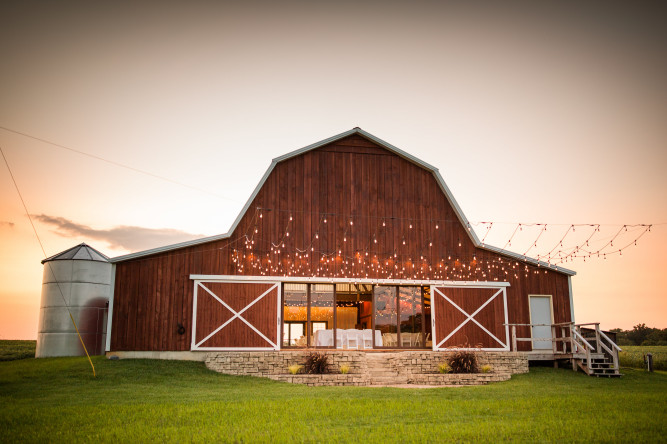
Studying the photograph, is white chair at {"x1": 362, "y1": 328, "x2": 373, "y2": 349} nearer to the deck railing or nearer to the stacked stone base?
the stacked stone base

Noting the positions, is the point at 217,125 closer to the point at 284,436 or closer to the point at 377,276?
the point at 377,276

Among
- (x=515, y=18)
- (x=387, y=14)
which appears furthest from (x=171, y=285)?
(x=515, y=18)

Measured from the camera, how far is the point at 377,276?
15164 mm

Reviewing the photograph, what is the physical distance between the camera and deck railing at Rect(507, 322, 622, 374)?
13.3 m

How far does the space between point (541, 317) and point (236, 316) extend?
31.0 ft

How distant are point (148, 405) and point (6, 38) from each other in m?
8.37

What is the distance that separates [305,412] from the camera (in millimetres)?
7379

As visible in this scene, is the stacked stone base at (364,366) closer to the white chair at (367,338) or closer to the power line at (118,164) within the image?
the white chair at (367,338)

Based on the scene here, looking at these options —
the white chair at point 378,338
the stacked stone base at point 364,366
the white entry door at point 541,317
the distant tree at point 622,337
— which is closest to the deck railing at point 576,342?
the white entry door at point 541,317

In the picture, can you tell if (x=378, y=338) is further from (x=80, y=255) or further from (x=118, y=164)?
(x=80, y=255)

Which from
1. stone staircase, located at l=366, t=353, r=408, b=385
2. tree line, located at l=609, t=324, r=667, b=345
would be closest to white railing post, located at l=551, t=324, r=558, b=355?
stone staircase, located at l=366, t=353, r=408, b=385

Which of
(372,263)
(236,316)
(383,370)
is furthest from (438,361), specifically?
(236,316)

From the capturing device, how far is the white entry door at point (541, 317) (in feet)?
52.2

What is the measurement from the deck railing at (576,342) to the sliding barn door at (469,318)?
0.51 m
